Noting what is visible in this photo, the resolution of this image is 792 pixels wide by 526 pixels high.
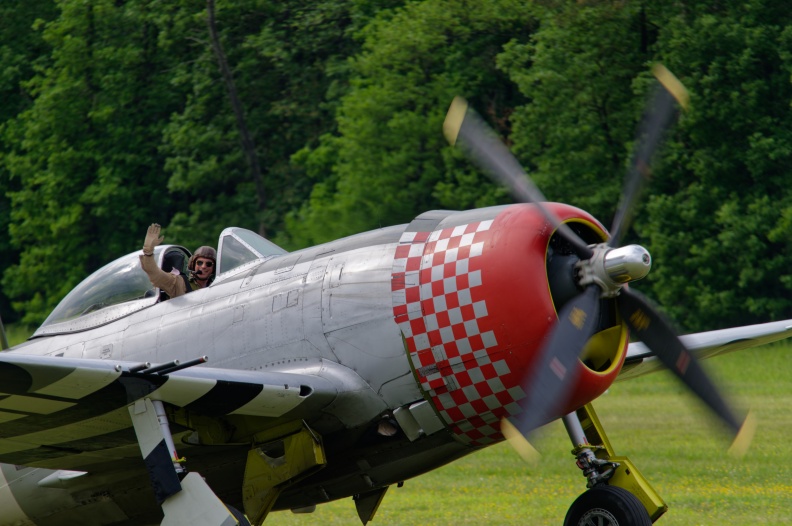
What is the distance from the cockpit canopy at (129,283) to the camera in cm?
848

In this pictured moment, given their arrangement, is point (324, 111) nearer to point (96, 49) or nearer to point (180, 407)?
point (96, 49)

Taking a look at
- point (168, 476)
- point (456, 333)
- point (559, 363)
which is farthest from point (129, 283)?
point (559, 363)

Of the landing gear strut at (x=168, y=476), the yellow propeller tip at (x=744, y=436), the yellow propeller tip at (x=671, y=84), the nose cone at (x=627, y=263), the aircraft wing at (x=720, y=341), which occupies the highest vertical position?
the yellow propeller tip at (x=671, y=84)

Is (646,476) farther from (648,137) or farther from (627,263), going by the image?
(627,263)

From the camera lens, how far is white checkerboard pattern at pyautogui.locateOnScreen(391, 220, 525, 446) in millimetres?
7043

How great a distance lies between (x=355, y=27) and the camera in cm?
3462

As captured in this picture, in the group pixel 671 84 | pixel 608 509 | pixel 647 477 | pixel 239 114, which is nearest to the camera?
pixel 671 84

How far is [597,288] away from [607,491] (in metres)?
1.60

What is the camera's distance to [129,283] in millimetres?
8828

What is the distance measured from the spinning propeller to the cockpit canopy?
75.7 inches

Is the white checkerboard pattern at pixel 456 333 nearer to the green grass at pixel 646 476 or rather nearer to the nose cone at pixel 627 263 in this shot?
the green grass at pixel 646 476

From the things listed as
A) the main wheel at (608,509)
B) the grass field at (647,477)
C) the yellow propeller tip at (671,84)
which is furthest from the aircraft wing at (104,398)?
the yellow propeller tip at (671,84)

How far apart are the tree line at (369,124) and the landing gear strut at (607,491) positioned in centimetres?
1632

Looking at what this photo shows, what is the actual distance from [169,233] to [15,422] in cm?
2750
